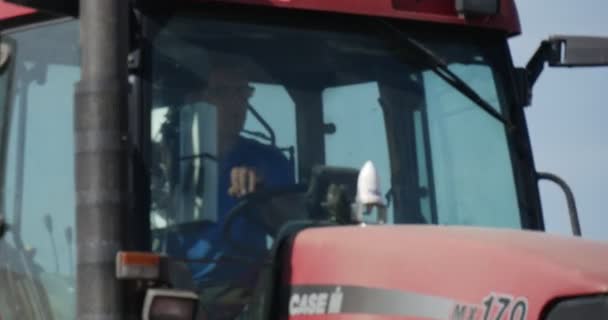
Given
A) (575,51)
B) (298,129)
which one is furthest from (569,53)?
(298,129)

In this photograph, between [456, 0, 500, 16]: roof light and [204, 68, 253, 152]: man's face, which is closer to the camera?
[204, 68, 253, 152]: man's face

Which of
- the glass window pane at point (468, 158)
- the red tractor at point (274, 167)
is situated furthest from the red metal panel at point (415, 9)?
the glass window pane at point (468, 158)

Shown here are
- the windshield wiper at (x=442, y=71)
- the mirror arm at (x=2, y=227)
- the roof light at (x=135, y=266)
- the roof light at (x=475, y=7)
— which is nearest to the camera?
the roof light at (x=135, y=266)

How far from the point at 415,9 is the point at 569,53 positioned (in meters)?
0.80

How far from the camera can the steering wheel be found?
499cm

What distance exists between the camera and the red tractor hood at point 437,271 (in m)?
4.35

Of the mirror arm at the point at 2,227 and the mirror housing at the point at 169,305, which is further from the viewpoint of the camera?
the mirror arm at the point at 2,227

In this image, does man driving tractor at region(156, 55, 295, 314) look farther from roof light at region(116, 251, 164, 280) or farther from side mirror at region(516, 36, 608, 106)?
side mirror at region(516, 36, 608, 106)

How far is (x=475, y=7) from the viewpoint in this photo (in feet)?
18.9

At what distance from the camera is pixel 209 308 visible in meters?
4.87

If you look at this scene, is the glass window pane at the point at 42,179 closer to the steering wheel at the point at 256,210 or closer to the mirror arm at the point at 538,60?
the steering wheel at the point at 256,210

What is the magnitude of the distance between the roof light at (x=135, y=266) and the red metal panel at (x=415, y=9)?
107 cm

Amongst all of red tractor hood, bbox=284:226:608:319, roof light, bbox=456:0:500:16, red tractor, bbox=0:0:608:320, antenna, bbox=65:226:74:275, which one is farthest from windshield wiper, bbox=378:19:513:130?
antenna, bbox=65:226:74:275

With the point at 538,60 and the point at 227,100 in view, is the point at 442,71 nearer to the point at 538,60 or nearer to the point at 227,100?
the point at 538,60
